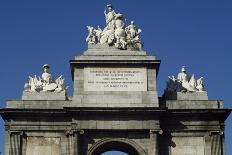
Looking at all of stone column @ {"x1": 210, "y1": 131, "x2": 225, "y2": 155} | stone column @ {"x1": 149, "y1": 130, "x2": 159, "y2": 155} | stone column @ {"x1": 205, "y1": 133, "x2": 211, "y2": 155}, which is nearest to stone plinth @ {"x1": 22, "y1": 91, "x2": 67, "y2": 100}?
stone column @ {"x1": 149, "y1": 130, "x2": 159, "y2": 155}

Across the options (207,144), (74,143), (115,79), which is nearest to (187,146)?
(207,144)

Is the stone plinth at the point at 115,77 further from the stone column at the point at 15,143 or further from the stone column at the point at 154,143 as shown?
the stone column at the point at 15,143

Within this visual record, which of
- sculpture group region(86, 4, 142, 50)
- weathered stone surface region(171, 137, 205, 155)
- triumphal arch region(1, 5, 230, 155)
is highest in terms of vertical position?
sculpture group region(86, 4, 142, 50)

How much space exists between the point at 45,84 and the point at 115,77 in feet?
13.4

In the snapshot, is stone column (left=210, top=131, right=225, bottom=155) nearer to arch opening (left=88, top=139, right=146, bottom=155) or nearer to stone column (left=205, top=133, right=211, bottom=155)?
stone column (left=205, top=133, right=211, bottom=155)

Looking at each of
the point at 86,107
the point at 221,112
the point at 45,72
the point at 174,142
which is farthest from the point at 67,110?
the point at 221,112

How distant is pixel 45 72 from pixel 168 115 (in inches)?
299

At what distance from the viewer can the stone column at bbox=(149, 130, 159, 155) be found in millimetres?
34375

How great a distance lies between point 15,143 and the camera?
35094 millimetres

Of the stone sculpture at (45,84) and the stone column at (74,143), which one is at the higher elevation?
the stone sculpture at (45,84)

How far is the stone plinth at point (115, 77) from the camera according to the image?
35.6 meters

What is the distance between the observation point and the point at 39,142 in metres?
35.4

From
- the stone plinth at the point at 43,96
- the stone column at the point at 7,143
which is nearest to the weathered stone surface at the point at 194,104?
the stone plinth at the point at 43,96

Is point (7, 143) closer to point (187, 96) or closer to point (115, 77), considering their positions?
point (115, 77)
